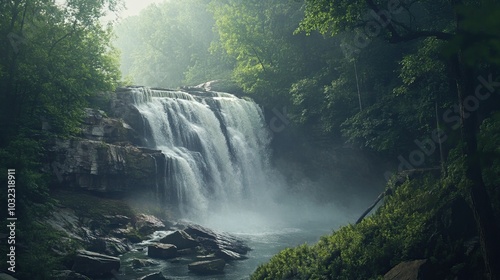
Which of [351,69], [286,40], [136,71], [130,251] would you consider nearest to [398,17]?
[351,69]

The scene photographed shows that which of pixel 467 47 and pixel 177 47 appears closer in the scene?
pixel 467 47

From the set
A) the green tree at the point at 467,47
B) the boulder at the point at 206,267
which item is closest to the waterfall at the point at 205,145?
the boulder at the point at 206,267

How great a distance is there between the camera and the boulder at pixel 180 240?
786 inches

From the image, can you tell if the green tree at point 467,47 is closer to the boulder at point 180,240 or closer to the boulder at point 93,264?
the boulder at point 93,264

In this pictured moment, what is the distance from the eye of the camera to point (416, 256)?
11375 mm

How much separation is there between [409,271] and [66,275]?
11059mm

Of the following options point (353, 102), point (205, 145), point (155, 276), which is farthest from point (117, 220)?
point (353, 102)

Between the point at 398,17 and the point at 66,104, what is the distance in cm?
2167

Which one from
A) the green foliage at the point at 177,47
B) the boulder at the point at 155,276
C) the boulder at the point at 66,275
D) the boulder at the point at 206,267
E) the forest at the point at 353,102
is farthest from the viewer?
the green foliage at the point at 177,47

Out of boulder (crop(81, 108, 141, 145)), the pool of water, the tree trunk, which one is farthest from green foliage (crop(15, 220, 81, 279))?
the tree trunk

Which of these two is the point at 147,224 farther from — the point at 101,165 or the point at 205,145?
the point at 205,145

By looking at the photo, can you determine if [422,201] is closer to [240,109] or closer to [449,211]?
[449,211]

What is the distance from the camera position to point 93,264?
15.8 metres

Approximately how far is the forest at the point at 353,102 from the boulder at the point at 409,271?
0.45 m
